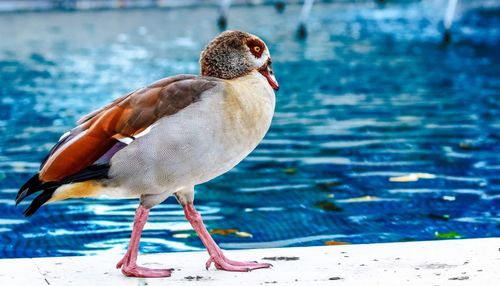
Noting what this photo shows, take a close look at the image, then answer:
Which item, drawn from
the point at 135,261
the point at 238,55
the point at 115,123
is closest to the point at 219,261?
the point at 135,261

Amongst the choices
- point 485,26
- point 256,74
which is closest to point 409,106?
point 256,74

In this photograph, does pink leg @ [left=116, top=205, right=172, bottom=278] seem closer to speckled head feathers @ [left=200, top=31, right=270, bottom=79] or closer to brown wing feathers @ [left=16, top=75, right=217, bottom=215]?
brown wing feathers @ [left=16, top=75, right=217, bottom=215]

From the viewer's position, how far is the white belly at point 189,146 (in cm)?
421

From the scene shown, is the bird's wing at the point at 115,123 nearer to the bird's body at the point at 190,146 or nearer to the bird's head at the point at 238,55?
the bird's body at the point at 190,146

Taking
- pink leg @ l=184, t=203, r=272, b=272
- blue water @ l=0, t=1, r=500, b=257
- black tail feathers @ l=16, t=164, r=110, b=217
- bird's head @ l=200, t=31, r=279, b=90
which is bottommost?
blue water @ l=0, t=1, r=500, b=257

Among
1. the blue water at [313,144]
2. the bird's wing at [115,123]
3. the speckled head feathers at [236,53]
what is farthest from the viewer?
the blue water at [313,144]

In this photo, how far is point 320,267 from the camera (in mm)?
4449

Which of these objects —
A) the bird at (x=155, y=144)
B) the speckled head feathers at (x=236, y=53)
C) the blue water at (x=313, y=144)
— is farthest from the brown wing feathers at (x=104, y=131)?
the blue water at (x=313, y=144)

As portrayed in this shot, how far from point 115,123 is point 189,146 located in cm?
32

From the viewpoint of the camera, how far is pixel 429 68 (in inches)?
718

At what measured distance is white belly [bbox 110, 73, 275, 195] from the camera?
421 cm

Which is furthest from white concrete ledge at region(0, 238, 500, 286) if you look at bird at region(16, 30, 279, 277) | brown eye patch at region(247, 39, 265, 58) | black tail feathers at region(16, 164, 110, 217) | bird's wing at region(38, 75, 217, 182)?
brown eye patch at region(247, 39, 265, 58)

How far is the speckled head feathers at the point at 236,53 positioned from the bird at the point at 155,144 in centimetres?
9

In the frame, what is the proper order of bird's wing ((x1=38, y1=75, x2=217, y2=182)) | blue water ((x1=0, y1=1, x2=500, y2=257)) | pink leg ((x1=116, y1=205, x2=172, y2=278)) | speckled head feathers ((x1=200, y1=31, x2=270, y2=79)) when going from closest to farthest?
bird's wing ((x1=38, y1=75, x2=217, y2=182)), pink leg ((x1=116, y1=205, x2=172, y2=278)), speckled head feathers ((x1=200, y1=31, x2=270, y2=79)), blue water ((x1=0, y1=1, x2=500, y2=257))
